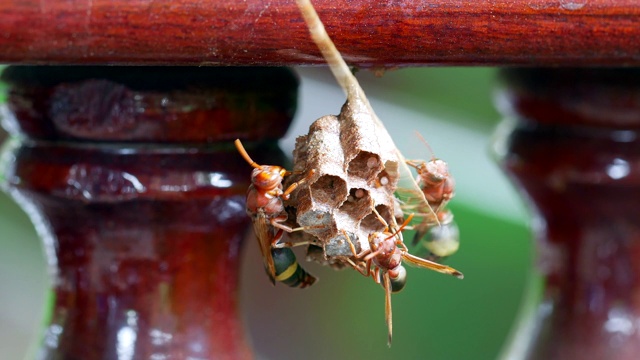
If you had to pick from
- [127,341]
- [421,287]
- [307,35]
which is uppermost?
[421,287]

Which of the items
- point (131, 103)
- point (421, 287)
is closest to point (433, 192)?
point (131, 103)

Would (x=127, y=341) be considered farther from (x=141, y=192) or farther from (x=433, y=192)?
(x=433, y=192)

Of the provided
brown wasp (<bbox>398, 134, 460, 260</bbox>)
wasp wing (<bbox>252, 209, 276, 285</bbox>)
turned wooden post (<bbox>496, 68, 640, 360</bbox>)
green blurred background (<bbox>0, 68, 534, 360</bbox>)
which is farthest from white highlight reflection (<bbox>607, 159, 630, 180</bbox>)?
green blurred background (<bbox>0, 68, 534, 360</bbox>)

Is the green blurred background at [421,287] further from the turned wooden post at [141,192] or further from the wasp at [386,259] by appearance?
the wasp at [386,259]

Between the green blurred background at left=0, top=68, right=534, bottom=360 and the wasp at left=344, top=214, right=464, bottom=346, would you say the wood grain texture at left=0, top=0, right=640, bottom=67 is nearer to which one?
the wasp at left=344, top=214, right=464, bottom=346

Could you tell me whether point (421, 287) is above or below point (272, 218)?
above

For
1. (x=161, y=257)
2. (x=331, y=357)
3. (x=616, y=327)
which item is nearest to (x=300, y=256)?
(x=161, y=257)

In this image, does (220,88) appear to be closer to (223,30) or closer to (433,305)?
(223,30)
